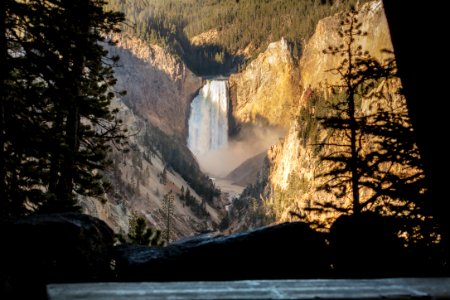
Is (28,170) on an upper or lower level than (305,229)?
upper

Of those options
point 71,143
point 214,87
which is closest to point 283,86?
point 214,87

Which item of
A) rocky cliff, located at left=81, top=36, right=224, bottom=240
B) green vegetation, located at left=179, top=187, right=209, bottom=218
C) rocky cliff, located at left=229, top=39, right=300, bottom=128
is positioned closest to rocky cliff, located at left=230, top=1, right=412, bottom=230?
rocky cliff, located at left=229, top=39, right=300, bottom=128

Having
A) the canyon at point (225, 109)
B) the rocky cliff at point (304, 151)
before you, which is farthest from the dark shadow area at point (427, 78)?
the canyon at point (225, 109)

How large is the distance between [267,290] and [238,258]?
9.29 ft

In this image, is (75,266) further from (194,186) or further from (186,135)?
(186,135)

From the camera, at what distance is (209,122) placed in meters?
130

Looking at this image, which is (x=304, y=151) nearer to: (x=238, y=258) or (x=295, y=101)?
(x=295, y=101)

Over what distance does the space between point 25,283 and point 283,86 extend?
425 ft

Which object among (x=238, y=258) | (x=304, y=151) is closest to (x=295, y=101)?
(x=304, y=151)

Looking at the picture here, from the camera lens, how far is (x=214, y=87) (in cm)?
13175

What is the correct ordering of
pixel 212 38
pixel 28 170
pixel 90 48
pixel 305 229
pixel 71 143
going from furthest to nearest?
pixel 212 38, pixel 71 143, pixel 28 170, pixel 90 48, pixel 305 229

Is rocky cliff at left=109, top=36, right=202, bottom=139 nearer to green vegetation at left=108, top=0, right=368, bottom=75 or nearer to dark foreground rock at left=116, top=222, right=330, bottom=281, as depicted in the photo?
green vegetation at left=108, top=0, right=368, bottom=75

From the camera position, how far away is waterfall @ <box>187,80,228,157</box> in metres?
128

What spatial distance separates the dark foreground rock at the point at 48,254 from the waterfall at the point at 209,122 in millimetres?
122703
